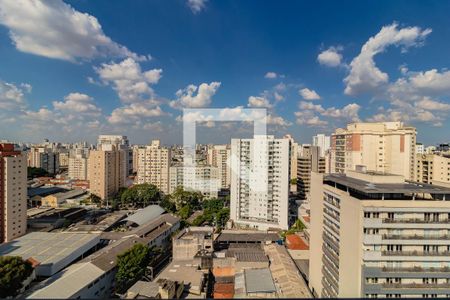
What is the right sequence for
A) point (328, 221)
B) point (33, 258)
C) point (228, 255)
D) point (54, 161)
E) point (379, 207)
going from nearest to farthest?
point (379, 207) < point (328, 221) < point (33, 258) < point (228, 255) < point (54, 161)

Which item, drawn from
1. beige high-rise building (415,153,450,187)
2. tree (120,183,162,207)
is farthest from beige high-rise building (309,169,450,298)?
tree (120,183,162,207)

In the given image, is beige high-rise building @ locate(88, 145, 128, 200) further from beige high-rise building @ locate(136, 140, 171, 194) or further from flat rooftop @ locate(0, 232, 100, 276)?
flat rooftop @ locate(0, 232, 100, 276)

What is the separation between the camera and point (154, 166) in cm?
1692

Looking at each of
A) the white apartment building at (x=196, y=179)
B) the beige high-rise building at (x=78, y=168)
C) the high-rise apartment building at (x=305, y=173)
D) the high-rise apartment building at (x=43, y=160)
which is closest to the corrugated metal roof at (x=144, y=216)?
the white apartment building at (x=196, y=179)

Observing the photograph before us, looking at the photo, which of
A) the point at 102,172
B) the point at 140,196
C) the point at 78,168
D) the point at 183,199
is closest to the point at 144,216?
the point at 183,199

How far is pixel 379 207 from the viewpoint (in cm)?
382

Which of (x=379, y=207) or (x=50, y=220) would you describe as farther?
(x=50, y=220)

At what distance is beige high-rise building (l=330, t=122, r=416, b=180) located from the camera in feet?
32.0

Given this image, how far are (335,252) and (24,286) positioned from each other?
6.04 meters

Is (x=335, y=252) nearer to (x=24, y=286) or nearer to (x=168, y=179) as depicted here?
(x=24, y=286)

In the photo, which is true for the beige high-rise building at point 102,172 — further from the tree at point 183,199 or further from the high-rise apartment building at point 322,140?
the high-rise apartment building at point 322,140

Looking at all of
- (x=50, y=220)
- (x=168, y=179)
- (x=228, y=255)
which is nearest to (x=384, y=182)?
(x=228, y=255)

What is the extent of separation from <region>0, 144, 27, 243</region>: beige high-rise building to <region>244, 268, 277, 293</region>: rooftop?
25.2ft

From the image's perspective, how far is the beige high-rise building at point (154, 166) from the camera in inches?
661
